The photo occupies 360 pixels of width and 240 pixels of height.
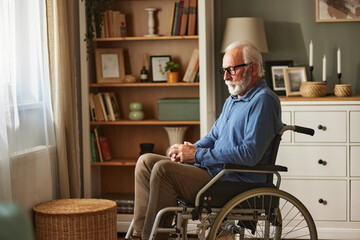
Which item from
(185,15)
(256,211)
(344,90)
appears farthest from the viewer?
(185,15)

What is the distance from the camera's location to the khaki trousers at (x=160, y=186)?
2.64 meters

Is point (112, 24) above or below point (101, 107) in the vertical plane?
above

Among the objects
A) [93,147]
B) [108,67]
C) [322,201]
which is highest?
[108,67]

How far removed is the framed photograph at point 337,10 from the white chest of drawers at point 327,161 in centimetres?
69

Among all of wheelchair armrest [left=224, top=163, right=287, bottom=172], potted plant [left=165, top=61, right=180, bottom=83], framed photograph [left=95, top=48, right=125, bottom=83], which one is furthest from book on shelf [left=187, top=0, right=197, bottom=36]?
wheelchair armrest [left=224, top=163, right=287, bottom=172]

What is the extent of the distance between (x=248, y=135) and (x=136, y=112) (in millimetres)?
1736

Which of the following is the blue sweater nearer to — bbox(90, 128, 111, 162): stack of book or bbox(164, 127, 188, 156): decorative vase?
bbox(164, 127, 188, 156): decorative vase

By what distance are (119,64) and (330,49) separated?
157cm

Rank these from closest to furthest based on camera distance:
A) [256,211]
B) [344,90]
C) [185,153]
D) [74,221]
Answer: [256,211] → [185,153] → [74,221] → [344,90]

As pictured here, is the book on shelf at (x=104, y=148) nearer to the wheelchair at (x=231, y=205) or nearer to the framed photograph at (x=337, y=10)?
the wheelchair at (x=231, y=205)

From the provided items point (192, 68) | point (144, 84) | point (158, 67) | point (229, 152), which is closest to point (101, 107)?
point (144, 84)

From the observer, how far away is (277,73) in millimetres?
4277

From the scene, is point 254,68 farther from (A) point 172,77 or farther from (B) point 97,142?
(B) point 97,142

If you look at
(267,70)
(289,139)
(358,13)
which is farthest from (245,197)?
(358,13)
